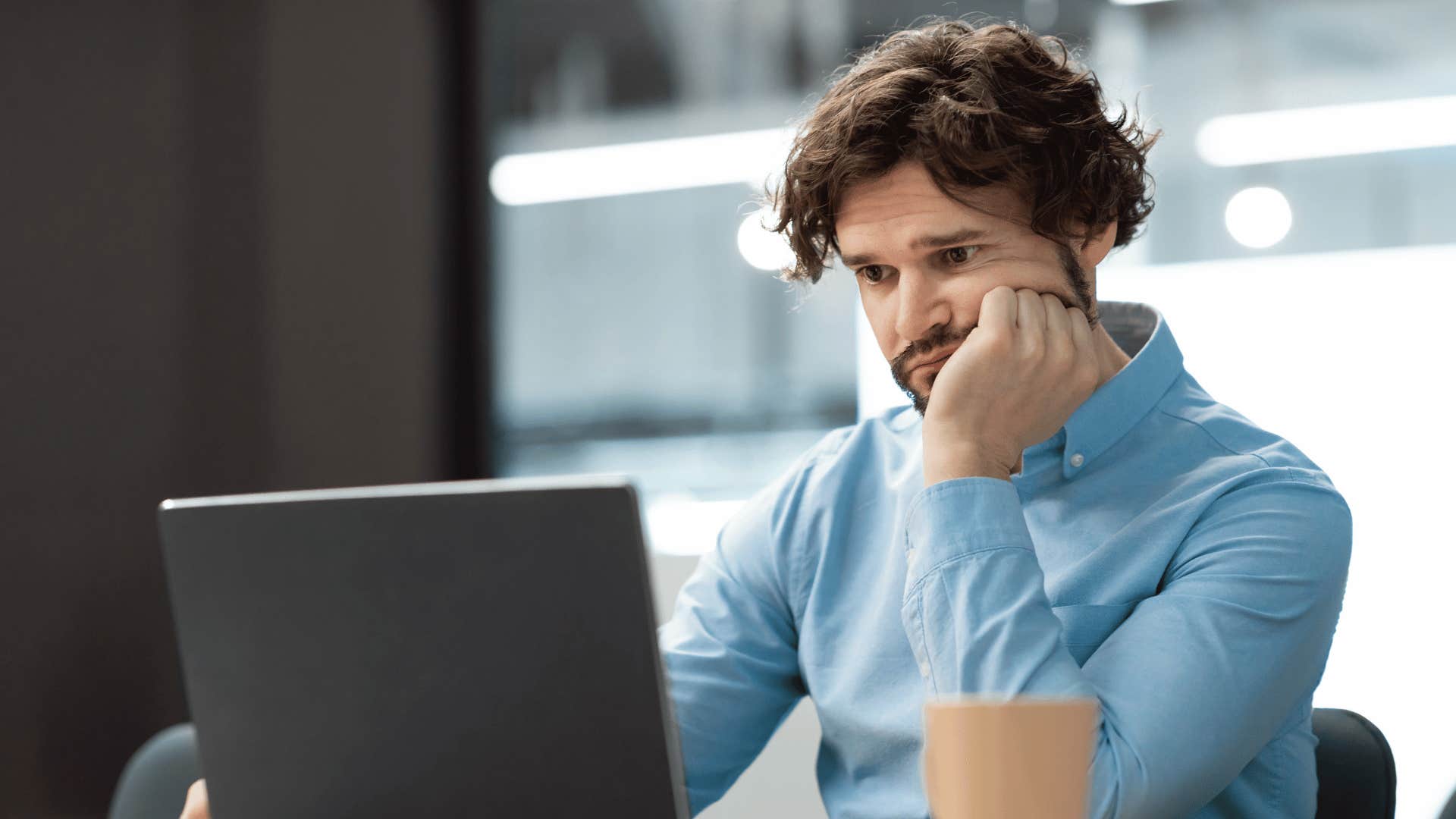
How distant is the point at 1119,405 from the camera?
1.22 m

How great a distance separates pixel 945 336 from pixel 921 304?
0.13 ft

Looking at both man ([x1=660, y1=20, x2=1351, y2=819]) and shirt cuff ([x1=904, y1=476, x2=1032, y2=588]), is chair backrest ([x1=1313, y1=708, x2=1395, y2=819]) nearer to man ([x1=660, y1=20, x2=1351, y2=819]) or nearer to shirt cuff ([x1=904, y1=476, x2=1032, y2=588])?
man ([x1=660, y1=20, x2=1351, y2=819])

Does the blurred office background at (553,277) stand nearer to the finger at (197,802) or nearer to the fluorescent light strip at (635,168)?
the fluorescent light strip at (635,168)

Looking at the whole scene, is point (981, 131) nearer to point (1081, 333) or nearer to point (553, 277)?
point (1081, 333)

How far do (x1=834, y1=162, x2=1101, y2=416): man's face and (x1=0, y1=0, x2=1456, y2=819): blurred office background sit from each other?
0.41m

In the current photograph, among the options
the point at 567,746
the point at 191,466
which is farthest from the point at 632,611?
the point at 191,466

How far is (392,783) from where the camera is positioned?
30.8 inches

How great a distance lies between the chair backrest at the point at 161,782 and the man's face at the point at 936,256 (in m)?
0.90

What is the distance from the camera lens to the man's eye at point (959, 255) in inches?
48.0

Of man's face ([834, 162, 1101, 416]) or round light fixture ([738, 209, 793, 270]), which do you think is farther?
round light fixture ([738, 209, 793, 270])

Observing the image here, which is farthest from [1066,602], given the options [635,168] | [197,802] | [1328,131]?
[635,168]

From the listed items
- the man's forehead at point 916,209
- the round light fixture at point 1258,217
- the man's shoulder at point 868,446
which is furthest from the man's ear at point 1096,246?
the round light fixture at point 1258,217

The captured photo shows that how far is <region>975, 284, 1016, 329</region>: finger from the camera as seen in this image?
1.13 metres

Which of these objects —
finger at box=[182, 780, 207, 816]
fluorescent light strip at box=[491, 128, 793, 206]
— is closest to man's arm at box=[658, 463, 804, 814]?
finger at box=[182, 780, 207, 816]
